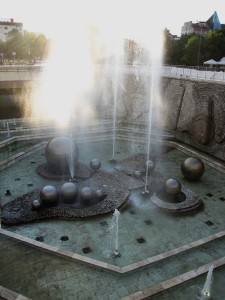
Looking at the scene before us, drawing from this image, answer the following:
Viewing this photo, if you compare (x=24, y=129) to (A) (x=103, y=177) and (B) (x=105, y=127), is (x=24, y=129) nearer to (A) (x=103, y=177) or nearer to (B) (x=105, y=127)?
(B) (x=105, y=127)

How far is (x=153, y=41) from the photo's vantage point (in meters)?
23.0

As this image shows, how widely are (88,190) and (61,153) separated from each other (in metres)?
3.17

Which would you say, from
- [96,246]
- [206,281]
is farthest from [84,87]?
[206,281]

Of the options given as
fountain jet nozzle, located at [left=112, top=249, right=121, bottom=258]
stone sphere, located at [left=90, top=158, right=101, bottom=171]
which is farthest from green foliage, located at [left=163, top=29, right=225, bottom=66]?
fountain jet nozzle, located at [left=112, top=249, right=121, bottom=258]

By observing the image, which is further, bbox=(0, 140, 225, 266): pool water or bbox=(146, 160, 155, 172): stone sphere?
bbox=(146, 160, 155, 172): stone sphere

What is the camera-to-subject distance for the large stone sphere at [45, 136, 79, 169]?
49.1 feet

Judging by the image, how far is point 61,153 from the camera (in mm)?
14945

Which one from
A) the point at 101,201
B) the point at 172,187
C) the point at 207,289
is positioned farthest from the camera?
the point at 172,187

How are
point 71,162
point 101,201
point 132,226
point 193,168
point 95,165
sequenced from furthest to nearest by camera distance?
1. point 95,165
2. point 71,162
3. point 193,168
4. point 101,201
5. point 132,226

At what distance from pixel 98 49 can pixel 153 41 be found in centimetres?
2428

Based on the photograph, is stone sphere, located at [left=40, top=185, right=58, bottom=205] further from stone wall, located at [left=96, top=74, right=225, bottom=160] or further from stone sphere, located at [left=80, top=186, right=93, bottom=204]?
stone wall, located at [left=96, top=74, right=225, bottom=160]

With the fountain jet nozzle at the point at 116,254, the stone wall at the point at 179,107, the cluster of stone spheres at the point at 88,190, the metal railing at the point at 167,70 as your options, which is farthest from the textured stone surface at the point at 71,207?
the metal railing at the point at 167,70

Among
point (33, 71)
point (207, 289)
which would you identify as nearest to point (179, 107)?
point (207, 289)

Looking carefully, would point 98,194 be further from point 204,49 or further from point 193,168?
point 204,49
